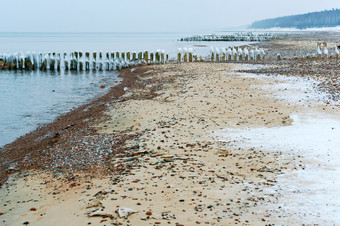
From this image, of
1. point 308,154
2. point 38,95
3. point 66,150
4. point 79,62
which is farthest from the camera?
point 79,62

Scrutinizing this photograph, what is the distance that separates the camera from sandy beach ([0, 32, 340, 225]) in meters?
5.09

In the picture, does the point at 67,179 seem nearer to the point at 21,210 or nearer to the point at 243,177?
the point at 21,210

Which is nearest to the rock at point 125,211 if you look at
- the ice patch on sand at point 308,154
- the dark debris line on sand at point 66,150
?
the dark debris line on sand at point 66,150

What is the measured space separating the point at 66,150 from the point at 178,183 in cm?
394

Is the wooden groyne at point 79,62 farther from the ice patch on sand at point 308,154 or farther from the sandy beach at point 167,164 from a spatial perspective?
the ice patch on sand at point 308,154

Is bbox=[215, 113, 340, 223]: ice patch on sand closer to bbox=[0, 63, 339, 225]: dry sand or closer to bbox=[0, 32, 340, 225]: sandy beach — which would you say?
bbox=[0, 32, 340, 225]: sandy beach

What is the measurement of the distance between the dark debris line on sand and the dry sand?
411 mm

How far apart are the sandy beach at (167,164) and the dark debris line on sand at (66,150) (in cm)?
3

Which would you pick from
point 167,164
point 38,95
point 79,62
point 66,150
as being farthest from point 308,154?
point 79,62

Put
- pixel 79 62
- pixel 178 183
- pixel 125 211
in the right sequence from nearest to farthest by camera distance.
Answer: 1. pixel 125 211
2. pixel 178 183
3. pixel 79 62

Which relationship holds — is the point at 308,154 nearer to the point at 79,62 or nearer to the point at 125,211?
the point at 125,211

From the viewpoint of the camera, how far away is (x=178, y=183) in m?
6.14

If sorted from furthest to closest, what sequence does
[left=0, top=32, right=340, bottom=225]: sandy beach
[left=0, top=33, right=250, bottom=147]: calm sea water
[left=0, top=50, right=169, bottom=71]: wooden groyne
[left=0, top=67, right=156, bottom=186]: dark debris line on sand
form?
[left=0, top=50, right=169, bottom=71]: wooden groyne < [left=0, top=33, right=250, bottom=147]: calm sea water < [left=0, top=67, right=156, bottom=186]: dark debris line on sand < [left=0, top=32, right=340, bottom=225]: sandy beach

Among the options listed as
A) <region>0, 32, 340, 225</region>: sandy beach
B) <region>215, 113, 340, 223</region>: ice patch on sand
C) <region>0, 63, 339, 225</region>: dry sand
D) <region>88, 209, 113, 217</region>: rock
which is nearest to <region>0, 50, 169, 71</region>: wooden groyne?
<region>0, 32, 340, 225</region>: sandy beach
